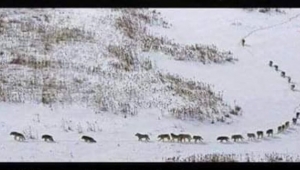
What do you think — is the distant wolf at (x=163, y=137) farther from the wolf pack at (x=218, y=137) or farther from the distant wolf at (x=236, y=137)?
the distant wolf at (x=236, y=137)

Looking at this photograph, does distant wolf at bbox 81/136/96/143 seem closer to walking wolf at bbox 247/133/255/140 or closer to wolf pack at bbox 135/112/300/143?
wolf pack at bbox 135/112/300/143

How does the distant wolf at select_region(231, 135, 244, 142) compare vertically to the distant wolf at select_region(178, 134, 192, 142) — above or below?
below

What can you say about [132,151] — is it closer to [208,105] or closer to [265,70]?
[208,105]

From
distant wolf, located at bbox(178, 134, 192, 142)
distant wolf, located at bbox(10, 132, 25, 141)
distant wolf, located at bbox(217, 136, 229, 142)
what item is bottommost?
distant wolf, located at bbox(217, 136, 229, 142)

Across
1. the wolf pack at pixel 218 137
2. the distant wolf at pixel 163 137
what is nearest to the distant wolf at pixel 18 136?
the wolf pack at pixel 218 137

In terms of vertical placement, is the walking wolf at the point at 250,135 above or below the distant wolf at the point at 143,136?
below

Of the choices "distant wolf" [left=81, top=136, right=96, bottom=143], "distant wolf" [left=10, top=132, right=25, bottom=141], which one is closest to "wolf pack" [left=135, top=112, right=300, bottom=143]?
"distant wolf" [left=81, top=136, right=96, bottom=143]

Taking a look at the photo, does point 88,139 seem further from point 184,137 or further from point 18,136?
point 184,137

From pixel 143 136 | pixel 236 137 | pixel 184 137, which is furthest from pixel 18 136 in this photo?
pixel 236 137

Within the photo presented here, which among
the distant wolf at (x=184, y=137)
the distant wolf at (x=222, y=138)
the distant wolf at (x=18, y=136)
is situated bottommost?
the distant wolf at (x=222, y=138)
